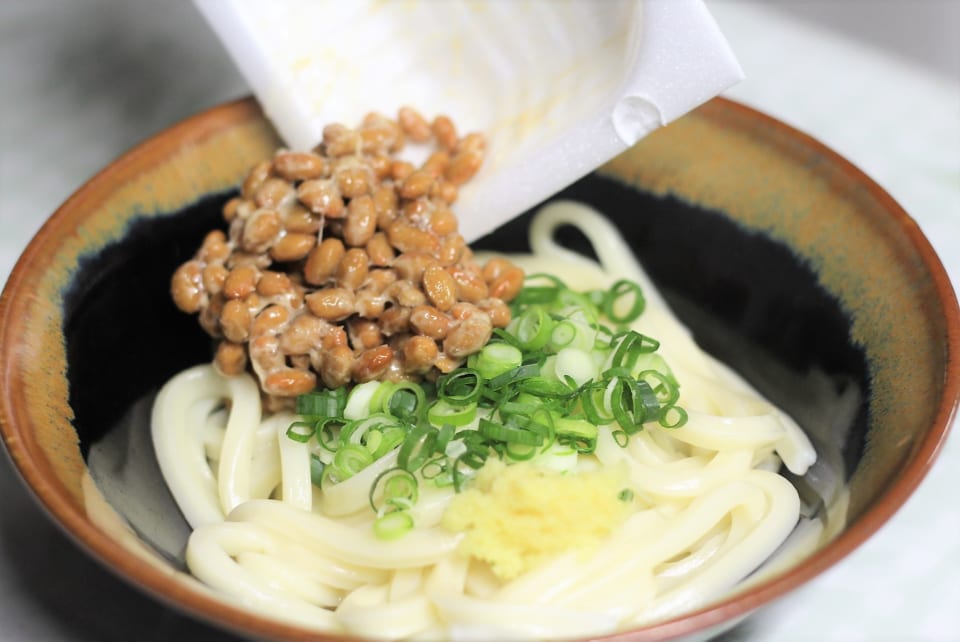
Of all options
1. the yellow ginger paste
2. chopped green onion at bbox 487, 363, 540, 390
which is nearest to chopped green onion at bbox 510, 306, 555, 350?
chopped green onion at bbox 487, 363, 540, 390

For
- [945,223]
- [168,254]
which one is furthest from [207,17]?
[945,223]

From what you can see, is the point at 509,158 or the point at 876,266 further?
the point at 509,158

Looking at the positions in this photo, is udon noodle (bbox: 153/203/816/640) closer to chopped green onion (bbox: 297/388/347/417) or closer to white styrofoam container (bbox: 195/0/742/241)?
chopped green onion (bbox: 297/388/347/417)

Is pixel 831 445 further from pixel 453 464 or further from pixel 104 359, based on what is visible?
pixel 104 359

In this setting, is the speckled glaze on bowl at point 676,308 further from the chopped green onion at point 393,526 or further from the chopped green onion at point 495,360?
the chopped green onion at point 495,360

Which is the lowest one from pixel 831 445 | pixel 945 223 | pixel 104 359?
pixel 945 223

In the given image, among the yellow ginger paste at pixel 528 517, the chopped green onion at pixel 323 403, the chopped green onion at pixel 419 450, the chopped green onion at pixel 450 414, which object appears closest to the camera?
the yellow ginger paste at pixel 528 517

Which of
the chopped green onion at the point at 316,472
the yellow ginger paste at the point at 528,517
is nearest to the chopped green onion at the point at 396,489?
the yellow ginger paste at the point at 528,517
